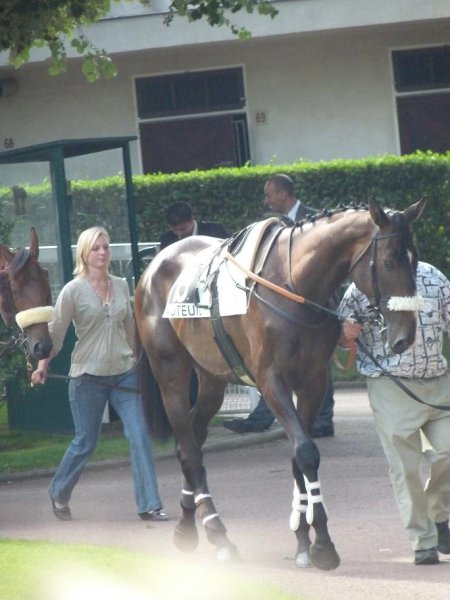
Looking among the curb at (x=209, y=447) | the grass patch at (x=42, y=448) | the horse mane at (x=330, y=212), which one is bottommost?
the curb at (x=209, y=447)

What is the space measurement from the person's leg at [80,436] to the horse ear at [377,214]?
3356 mm

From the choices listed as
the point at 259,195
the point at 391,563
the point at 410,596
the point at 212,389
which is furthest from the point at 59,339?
the point at 259,195

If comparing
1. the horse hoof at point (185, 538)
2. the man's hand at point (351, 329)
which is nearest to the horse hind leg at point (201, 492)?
the horse hoof at point (185, 538)

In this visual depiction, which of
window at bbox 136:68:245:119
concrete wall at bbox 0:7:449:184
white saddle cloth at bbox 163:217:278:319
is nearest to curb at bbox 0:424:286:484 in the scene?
white saddle cloth at bbox 163:217:278:319

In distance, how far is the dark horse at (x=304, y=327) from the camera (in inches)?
303

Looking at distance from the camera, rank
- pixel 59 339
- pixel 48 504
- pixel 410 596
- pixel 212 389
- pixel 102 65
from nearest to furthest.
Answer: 1. pixel 410 596
2. pixel 212 389
3. pixel 59 339
4. pixel 48 504
5. pixel 102 65

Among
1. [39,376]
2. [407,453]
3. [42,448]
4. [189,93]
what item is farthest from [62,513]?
[189,93]

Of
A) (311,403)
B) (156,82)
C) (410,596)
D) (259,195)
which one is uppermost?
(156,82)

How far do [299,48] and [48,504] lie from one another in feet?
45.1

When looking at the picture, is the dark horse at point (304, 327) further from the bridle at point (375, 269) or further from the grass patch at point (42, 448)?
the grass patch at point (42, 448)

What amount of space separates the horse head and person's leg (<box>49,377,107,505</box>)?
3.20m

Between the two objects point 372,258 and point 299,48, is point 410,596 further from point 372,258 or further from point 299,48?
point 299,48

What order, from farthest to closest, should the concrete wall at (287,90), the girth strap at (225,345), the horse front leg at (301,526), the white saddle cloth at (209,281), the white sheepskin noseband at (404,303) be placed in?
the concrete wall at (287,90) < the girth strap at (225,345) < the white saddle cloth at (209,281) < the horse front leg at (301,526) < the white sheepskin noseband at (404,303)

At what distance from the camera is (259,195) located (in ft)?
67.7
